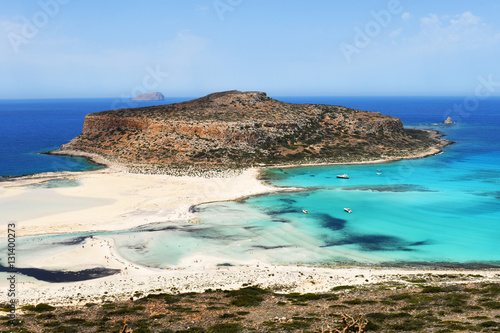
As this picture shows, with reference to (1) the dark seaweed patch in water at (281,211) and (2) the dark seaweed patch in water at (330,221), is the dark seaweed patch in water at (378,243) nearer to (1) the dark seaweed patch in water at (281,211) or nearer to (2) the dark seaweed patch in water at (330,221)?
(2) the dark seaweed patch in water at (330,221)

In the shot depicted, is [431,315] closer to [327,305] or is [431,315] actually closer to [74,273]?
[327,305]

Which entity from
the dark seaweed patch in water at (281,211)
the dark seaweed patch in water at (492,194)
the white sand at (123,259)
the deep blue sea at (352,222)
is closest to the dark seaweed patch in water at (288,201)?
the deep blue sea at (352,222)

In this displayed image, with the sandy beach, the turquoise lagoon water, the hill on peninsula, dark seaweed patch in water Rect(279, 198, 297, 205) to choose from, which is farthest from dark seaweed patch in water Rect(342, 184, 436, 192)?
the hill on peninsula

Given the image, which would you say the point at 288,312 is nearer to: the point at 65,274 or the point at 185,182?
the point at 65,274

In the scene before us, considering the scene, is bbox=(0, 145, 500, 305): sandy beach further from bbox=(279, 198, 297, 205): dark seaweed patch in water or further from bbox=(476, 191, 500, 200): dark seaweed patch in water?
bbox=(476, 191, 500, 200): dark seaweed patch in water

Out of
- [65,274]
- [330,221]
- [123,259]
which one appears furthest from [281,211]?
[65,274]

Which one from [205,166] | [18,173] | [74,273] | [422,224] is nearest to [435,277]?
[422,224]
